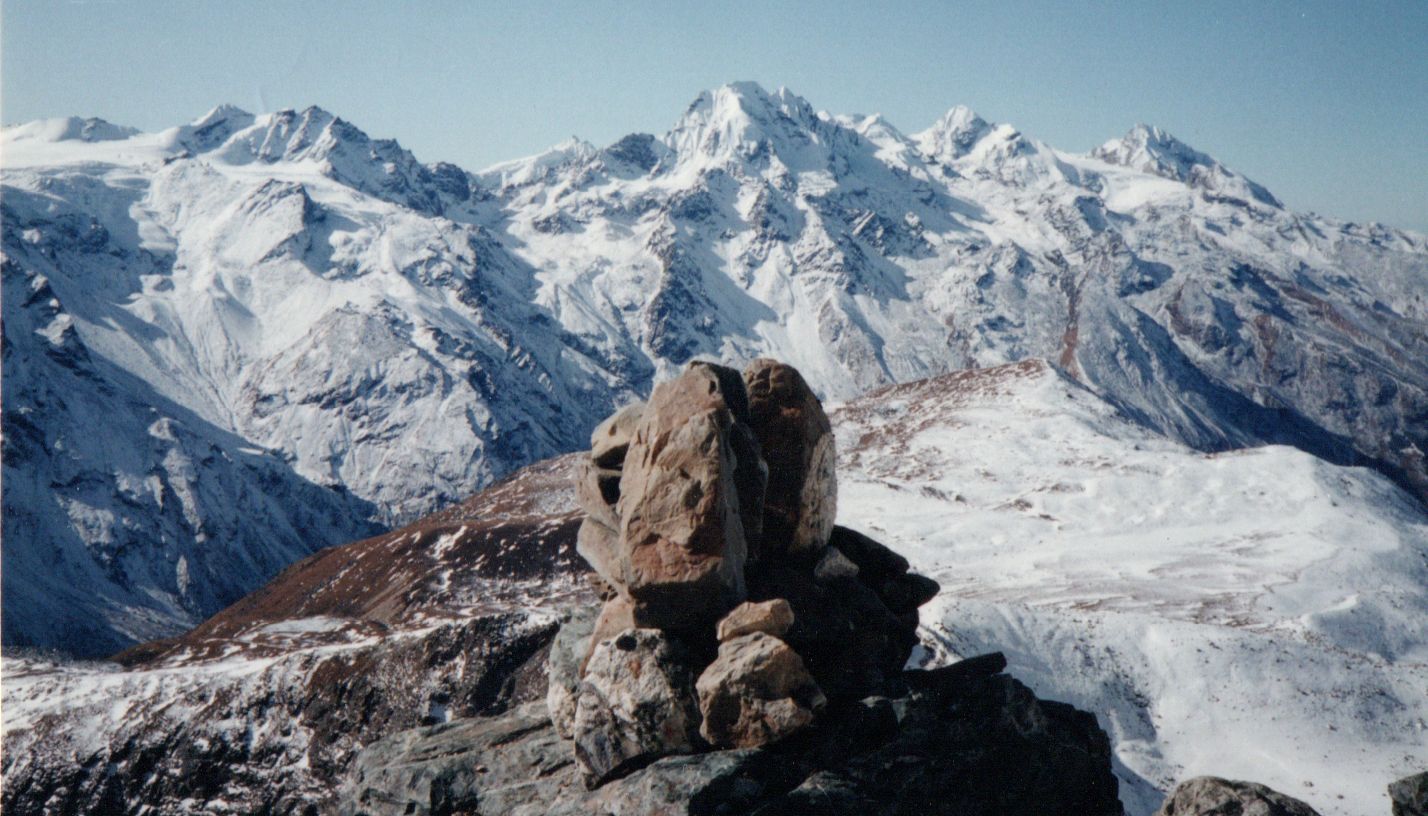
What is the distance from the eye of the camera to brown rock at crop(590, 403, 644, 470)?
91.0 feet

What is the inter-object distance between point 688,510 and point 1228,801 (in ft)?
46.0

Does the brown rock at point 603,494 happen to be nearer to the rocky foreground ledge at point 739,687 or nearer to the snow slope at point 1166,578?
the rocky foreground ledge at point 739,687

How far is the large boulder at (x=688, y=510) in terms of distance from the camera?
22.6 meters

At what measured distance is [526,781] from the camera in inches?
955

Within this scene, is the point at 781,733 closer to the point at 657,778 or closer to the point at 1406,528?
the point at 657,778

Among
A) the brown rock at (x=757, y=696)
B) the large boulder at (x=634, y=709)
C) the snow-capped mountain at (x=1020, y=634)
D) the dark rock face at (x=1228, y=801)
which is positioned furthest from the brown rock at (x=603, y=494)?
the snow-capped mountain at (x=1020, y=634)

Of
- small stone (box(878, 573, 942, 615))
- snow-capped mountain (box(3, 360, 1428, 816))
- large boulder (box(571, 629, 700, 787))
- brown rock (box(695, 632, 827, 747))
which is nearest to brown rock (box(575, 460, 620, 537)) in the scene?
large boulder (box(571, 629, 700, 787))

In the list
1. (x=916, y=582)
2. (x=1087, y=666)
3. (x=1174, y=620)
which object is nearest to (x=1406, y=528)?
(x=1174, y=620)

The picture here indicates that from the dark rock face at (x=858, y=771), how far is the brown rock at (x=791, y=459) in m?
5.58

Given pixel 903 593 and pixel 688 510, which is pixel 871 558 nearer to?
pixel 903 593

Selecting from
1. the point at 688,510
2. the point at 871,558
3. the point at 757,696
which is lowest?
the point at 757,696

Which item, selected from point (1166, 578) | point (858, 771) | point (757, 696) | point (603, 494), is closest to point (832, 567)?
point (757, 696)

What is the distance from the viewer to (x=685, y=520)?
74.6ft

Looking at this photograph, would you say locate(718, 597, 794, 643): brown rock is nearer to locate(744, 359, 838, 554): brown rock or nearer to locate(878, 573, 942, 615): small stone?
locate(744, 359, 838, 554): brown rock
